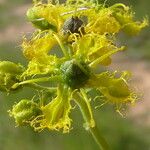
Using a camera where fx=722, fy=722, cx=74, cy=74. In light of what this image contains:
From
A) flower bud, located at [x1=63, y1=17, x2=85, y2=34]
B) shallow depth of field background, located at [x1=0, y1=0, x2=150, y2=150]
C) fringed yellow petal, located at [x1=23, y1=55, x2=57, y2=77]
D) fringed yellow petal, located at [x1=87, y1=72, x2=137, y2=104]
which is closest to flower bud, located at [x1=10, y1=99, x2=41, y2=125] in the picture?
fringed yellow petal, located at [x1=23, y1=55, x2=57, y2=77]

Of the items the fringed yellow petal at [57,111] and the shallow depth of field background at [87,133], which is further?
the shallow depth of field background at [87,133]

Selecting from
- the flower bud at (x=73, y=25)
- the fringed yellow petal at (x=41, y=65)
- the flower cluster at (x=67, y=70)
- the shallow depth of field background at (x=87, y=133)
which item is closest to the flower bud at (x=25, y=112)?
the flower cluster at (x=67, y=70)

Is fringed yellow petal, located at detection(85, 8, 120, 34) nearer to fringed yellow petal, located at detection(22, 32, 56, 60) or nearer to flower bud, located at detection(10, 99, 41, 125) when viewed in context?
fringed yellow petal, located at detection(22, 32, 56, 60)

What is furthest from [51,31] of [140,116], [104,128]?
[140,116]

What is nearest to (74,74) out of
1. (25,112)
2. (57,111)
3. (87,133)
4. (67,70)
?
(67,70)

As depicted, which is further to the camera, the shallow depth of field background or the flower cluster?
the shallow depth of field background

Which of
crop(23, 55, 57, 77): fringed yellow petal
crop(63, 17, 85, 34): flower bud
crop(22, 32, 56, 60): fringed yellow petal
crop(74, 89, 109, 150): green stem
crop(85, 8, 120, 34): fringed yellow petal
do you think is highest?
crop(63, 17, 85, 34): flower bud

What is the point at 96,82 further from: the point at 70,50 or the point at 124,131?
the point at 124,131

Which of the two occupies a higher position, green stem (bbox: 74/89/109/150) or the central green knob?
the central green knob

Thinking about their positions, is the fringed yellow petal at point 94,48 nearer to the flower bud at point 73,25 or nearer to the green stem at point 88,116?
the flower bud at point 73,25

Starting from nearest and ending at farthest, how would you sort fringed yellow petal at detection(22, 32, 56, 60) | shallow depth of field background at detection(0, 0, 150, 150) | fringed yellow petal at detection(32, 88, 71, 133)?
fringed yellow petal at detection(32, 88, 71, 133) < fringed yellow petal at detection(22, 32, 56, 60) < shallow depth of field background at detection(0, 0, 150, 150)
